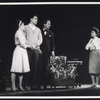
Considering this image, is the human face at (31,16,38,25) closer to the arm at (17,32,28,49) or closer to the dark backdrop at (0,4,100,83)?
the dark backdrop at (0,4,100,83)

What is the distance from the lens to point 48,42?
2984mm

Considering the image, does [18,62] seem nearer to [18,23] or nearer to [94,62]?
[18,23]

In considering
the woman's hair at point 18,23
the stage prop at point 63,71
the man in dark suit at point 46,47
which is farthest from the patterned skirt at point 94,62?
the woman's hair at point 18,23

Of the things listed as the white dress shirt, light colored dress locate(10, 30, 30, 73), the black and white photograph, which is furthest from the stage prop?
light colored dress locate(10, 30, 30, 73)

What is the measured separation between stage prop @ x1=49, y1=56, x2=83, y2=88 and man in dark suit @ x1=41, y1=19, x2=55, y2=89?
0.07m

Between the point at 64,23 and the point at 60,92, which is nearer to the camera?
the point at 60,92

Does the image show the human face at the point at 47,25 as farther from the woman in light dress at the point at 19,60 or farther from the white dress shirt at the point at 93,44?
the white dress shirt at the point at 93,44

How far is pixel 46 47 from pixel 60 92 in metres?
0.74

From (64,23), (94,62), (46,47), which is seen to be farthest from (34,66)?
(94,62)

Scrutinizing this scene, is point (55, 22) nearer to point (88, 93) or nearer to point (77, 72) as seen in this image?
point (77, 72)

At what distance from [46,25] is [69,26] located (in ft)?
1.21

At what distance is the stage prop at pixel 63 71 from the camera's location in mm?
2947

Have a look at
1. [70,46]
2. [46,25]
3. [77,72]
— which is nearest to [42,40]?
[46,25]

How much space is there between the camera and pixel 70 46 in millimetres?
2969
